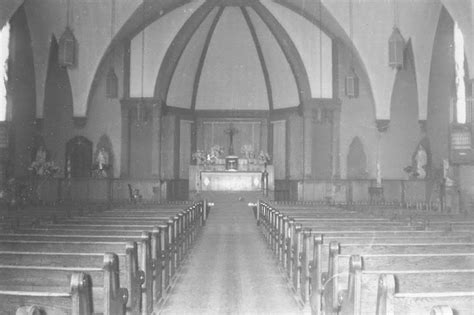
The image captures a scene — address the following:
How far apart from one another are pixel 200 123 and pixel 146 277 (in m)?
18.9

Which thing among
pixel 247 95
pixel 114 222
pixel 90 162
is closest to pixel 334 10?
pixel 247 95

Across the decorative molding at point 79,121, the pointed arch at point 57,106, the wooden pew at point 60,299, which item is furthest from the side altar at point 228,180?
the wooden pew at point 60,299

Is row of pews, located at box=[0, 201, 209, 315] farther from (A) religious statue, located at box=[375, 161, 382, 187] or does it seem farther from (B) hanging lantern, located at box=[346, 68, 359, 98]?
(A) religious statue, located at box=[375, 161, 382, 187]

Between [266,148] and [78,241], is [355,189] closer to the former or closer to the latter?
[266,148]

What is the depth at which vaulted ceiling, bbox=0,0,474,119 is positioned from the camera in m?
19.5

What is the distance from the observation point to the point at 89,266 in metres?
4.71

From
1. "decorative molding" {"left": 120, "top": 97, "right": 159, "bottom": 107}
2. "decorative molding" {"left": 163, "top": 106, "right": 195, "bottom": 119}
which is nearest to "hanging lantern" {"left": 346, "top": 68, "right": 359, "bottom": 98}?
"decorative molding" {"left": 120, "top": 97, "right": 159, "bottom": 107}

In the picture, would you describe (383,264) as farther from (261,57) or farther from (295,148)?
(261,57)

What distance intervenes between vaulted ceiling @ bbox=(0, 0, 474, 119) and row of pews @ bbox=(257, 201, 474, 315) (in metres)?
12.7

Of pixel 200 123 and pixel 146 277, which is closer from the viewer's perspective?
pixel 146 277

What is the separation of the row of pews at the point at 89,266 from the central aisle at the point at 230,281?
1.08 ft

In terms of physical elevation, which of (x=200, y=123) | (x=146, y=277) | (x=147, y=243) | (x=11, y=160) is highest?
(x=200, y=123)

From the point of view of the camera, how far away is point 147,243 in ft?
18.6

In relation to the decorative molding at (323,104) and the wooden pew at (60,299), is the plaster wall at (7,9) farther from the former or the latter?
the wooden pew at (60,299)
